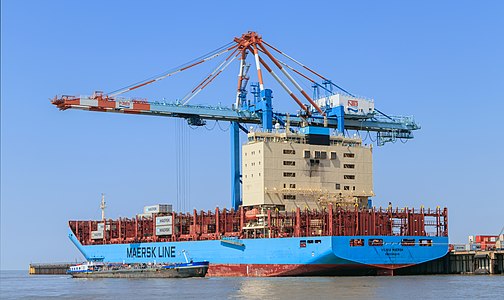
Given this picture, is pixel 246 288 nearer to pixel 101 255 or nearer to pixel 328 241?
pixel 328 241

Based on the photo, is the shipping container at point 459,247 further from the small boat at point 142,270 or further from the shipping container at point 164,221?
the shipping container at point 164,221

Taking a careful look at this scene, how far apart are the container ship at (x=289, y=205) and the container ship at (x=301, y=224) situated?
0.07m

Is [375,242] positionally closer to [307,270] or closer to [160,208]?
[307,270]

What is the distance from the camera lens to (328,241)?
2058 inches

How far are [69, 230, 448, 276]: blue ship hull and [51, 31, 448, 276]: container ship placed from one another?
68 millimetres

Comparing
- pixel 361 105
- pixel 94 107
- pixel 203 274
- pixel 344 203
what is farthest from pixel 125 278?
pixel 361 105

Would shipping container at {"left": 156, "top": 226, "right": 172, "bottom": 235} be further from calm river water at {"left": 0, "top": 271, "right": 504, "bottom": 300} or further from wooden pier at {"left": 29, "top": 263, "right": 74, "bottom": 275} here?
wooden pier at {"left": 29, "top": 263, "right": 74, "bottom": 275}

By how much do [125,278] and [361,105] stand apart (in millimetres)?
22959

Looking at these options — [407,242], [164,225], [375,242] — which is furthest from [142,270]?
[407,242]

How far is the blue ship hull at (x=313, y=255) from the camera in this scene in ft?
173

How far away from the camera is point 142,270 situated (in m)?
61.5

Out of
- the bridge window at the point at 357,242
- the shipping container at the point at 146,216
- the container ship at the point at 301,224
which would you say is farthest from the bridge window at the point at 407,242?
the shipping container at the point at 146,216

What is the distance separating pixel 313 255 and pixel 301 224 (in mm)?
2861

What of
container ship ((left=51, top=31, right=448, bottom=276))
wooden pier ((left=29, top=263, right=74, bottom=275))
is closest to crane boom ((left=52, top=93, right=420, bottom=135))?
container ship ((left=51, top=31, right=448, bottom=276))
